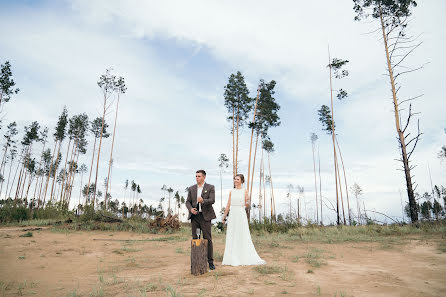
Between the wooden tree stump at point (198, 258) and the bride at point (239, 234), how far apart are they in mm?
1149

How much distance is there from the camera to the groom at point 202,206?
5.69 metres

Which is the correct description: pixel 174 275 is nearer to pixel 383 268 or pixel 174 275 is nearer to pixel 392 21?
pixel 383 268

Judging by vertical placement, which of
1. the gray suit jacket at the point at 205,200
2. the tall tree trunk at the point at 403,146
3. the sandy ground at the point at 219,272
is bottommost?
the sandy ground at the point at 219,272

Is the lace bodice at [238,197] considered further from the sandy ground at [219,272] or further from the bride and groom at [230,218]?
the sandy ground at [219,272]

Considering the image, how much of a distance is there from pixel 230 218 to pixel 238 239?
556 millimetres

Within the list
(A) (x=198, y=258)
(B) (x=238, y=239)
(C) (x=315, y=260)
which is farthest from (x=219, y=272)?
(C) (x=315, y=260)

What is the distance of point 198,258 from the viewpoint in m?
5.37

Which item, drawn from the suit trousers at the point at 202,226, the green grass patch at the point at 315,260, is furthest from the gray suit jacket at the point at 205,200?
the green grass patch at the point at 315,260

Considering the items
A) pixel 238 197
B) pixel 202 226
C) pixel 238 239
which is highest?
pixel 238 197

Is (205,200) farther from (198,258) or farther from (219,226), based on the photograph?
(219,226)

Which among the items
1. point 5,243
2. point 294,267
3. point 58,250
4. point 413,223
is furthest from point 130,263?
point 413,223

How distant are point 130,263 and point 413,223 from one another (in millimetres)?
13635

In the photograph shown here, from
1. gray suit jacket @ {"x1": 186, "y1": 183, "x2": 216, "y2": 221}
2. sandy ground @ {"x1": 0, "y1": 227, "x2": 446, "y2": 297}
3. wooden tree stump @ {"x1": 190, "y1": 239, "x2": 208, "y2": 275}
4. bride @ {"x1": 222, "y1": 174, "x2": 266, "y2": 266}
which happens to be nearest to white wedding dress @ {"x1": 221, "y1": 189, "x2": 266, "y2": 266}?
bride @ {"x1": 222, "y1": 174, "x2": 266, "y2": 266}

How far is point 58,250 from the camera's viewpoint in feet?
27.8
